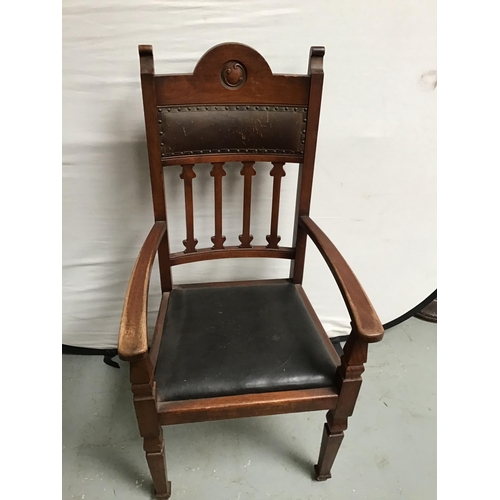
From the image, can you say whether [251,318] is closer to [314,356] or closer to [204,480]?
[314,356]

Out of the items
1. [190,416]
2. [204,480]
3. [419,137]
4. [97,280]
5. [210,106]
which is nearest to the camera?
[190,416]

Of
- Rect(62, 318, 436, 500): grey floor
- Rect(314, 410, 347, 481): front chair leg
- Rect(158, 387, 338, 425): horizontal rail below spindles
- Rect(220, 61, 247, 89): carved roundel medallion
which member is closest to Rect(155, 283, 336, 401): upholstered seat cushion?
Rect(158, 387, 338, 425): horizontal rail below spindles

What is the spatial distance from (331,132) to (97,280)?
3.12ft

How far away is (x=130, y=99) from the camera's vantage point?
1.08m

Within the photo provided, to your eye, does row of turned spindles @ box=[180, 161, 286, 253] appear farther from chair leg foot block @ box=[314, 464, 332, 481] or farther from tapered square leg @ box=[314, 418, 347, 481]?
chair leg foot block @ box=[314, 464, 332, 481]

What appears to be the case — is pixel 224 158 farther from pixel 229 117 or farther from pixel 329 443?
pixel 329 443

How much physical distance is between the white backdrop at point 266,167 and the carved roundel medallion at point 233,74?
0.15 meters

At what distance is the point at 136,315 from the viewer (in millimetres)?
729

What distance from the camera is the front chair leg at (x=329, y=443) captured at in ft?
3.14

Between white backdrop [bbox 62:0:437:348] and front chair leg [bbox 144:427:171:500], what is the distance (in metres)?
0.60

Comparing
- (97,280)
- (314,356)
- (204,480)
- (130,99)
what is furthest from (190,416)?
(130,99)

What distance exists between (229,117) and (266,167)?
25 cm

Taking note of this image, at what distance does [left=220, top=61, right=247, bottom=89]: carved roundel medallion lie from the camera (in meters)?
0.94

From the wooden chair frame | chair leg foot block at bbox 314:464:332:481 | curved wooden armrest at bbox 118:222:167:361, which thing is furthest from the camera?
chair leg foot block at bbox 314:464:332:481
